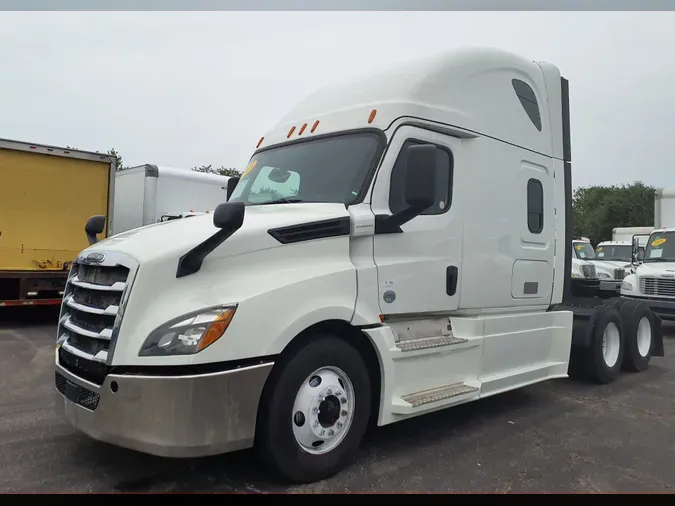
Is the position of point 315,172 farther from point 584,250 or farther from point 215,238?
point 584,250

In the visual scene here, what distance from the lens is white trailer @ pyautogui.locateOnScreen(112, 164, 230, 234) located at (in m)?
14.0

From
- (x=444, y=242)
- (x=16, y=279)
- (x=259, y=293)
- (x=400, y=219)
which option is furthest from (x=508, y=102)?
(x=16, y=279)

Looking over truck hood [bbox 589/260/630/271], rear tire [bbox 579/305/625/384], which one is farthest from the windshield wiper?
truck hood [bbox 589/260/630/271]

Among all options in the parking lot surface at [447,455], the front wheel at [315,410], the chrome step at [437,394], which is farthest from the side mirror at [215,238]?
the chrome step at [437,394]

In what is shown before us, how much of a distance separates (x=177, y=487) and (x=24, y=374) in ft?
15.1

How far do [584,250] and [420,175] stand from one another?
49.0 feet

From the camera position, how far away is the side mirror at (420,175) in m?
4.28

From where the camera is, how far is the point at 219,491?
12.5 feet

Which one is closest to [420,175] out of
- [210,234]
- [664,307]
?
[210,234]

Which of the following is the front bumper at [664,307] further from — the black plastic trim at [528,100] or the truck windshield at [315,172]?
the truck windshield at [315,172]

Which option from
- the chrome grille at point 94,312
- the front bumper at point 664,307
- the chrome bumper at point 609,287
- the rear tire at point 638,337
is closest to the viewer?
the chrome grille at point 94,312

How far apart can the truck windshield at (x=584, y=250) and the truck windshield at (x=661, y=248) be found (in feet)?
12.5

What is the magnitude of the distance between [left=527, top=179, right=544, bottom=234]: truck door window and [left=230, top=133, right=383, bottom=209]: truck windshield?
2.28 metres

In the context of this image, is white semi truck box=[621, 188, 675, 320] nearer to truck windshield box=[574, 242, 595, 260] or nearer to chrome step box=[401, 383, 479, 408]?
truck windshield box=[574, 242, 595, 260]
